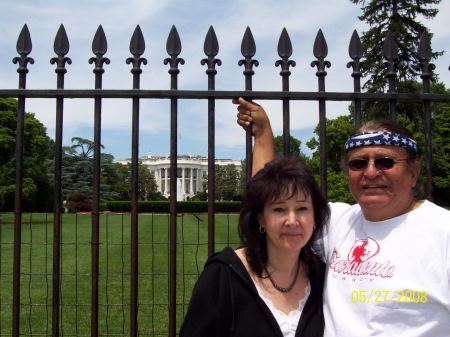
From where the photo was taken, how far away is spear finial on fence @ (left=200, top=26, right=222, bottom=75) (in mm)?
2984

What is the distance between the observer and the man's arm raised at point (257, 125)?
2.89m

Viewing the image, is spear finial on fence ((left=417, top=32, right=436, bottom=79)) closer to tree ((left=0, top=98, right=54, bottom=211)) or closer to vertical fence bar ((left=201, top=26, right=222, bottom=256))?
vertical fence bar ((left=201, top=26, right=222, bottom=256))

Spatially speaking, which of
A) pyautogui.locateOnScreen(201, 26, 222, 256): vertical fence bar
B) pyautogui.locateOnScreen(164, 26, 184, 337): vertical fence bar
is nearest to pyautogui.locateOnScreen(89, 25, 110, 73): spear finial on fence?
pyautogui.locateOnScreen(164, 26, 184, 337): vertical fence bar

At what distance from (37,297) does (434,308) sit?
7348 millimetres

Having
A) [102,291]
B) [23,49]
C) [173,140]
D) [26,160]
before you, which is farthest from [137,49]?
[26,160]

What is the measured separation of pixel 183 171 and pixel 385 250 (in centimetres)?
7815

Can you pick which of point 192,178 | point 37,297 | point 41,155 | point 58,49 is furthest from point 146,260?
point 192,178

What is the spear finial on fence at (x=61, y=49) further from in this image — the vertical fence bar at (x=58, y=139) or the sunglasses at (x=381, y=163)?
the sunglasses at (x=381, y=163)

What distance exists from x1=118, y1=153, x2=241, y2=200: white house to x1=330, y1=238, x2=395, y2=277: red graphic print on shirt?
66.1m

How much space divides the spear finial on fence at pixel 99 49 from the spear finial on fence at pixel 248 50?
80 centimetres

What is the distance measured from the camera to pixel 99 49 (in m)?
2.98

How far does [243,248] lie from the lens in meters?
2.35

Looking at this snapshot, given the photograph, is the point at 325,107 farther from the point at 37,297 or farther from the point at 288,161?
the point at 37,297
